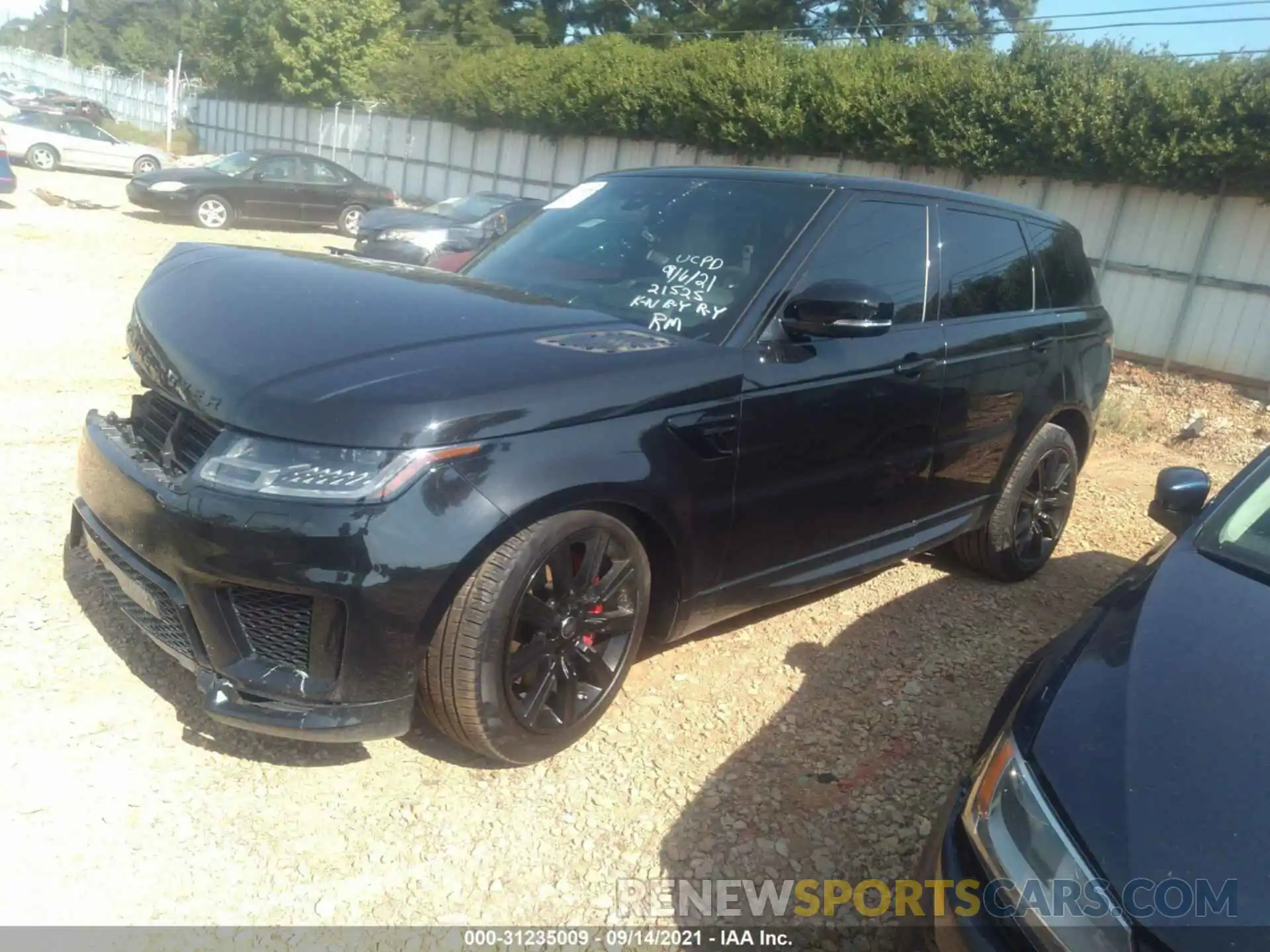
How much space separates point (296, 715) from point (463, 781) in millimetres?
597

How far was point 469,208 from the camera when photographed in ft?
48.8

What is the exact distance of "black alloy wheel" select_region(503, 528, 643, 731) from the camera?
8.71 feet

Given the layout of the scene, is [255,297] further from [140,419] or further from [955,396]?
[955,396]

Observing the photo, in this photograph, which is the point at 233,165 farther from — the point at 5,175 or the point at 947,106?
the point at 947,106

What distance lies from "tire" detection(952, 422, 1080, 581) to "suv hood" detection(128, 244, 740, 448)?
2148 mm

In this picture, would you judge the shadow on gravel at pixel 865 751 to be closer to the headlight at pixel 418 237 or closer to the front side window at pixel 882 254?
the front side window at pixel 882 254

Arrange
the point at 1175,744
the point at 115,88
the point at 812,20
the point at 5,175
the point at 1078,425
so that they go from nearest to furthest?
the point at 1175,744
the point at 1078,425
the point at 5,175
the point at 812,20
the point at 115,88

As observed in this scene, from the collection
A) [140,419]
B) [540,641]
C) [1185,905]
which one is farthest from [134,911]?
[1185,905]

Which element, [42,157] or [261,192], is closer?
[261,192]

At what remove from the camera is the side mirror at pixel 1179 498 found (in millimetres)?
3014

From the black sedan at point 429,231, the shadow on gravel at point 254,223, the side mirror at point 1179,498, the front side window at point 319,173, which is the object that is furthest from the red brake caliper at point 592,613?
the front side window at point 319,173

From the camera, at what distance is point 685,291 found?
3.26 meters

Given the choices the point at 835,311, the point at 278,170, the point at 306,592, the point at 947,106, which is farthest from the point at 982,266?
the point at 278,170

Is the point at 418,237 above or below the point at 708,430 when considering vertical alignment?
below
